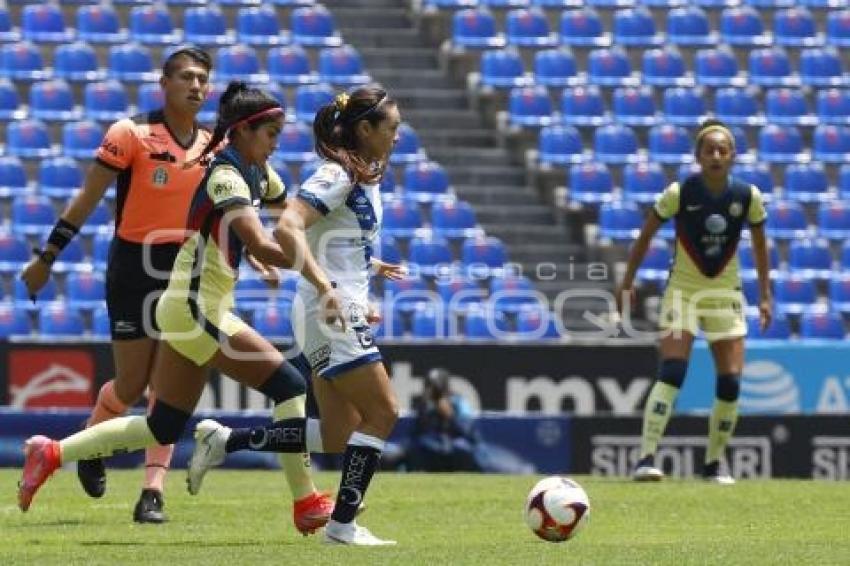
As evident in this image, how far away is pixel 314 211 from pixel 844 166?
15.1m

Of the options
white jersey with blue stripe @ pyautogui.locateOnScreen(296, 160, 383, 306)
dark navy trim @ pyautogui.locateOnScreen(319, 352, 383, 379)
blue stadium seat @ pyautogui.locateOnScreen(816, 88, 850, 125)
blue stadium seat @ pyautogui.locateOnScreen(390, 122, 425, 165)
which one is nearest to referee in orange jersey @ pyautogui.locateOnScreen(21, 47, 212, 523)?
white jersey with blue stripe @ pyautogui.locateOnScreen(296, 160, 383, 306)

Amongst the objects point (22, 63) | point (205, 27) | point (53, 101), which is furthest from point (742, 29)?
point (22, 63)

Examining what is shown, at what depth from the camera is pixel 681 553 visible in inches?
Result: 327

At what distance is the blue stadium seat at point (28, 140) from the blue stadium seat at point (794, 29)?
8908mm

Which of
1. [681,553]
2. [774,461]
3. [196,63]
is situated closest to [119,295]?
[196,63]

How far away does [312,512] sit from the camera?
9.21m

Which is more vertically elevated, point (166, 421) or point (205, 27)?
point (205, 27)

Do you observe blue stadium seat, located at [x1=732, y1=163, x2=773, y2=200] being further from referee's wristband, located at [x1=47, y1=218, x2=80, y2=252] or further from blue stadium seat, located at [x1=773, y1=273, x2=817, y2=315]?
referee's wristband, located at [x1=47, y1=218, x2=80, y2=252]

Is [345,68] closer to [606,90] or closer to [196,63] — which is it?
[606,90]

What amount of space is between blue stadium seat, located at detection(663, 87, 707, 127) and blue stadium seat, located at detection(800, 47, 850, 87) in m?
1.57

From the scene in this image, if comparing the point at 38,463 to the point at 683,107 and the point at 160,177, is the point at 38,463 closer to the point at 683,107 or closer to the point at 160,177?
the point at 160,177

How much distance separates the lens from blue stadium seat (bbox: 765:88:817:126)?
76.0 feet

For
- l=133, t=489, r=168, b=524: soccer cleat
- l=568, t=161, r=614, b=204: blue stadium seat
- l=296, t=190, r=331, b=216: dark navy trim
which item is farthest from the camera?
l=568, t=161, r=614, b=204: blue stadium seat

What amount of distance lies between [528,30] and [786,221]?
3796mm
